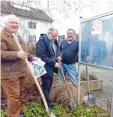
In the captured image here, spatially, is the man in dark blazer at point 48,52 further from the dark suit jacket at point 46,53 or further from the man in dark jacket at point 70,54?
the man in dark jacket at point 70,54

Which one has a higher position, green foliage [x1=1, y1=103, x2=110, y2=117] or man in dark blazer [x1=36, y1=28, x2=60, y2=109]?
man in dark blazer [x1=36, y1=28, x2=60, y2=109]

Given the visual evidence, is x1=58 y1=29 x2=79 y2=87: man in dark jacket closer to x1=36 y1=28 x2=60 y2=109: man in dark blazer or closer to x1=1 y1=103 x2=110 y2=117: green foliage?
x1=36 y1=28 x2=60 y2=109: man in dark blazer

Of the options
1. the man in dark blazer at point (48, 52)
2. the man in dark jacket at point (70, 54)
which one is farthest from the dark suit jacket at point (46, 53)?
the man in dark jacket at point (70, 54)

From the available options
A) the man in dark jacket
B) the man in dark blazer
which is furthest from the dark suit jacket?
the man in dark jacket

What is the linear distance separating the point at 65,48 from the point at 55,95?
1040mm

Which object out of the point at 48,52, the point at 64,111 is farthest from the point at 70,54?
the point at 64,111

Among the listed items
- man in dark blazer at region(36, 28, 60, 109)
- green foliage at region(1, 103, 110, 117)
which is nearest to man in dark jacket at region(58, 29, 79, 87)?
man in dark blazer at region(36, 28, 60, 109)

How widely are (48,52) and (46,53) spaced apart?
0.05m

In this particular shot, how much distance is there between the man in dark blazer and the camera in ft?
15.6

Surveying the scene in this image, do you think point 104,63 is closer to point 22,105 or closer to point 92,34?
point 92,34

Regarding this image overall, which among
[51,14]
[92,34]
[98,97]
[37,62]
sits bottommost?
[98,97]

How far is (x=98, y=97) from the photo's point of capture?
6.49m

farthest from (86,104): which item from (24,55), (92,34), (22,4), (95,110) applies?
(22,4)

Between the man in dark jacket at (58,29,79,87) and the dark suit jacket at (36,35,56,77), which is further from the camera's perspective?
the man in dark jacket at (58,29,79,87)
